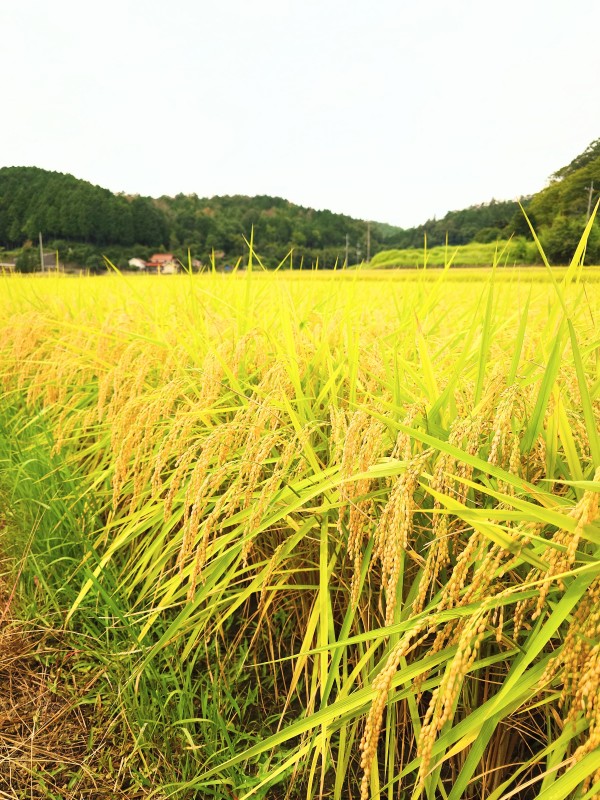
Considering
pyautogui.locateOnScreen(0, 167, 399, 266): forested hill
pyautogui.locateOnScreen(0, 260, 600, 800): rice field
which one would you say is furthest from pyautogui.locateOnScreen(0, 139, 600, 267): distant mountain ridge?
pyautogui.locateOnScreen(0, 260, 600, 800): rice field

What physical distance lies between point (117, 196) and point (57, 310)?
60.3ft

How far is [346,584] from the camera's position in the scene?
1.41 meters

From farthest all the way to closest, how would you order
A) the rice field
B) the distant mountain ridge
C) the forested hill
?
the forested hill, the distant mountain ridge, the rice field

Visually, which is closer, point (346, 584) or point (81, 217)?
point (346, 584)

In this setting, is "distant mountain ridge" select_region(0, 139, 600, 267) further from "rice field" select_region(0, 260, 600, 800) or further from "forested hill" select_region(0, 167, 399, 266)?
"rice field" select_region(0, 260, 600, 800)

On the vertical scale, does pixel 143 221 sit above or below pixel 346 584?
above

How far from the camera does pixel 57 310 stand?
4.44 metres

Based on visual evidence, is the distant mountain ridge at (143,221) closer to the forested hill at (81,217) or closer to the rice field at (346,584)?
the forested hill at (81,217)

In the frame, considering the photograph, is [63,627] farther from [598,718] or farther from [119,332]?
[598,718]

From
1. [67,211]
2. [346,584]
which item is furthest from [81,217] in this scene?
[346,584]

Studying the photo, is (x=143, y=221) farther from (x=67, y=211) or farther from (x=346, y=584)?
(x=346, y=584)

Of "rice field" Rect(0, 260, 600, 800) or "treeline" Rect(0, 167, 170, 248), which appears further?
"treeline" Rect(0, 167, 170, 248)

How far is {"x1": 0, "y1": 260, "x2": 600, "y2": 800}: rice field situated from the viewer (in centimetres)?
87

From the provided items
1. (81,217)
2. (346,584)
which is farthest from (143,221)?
(346,584)
